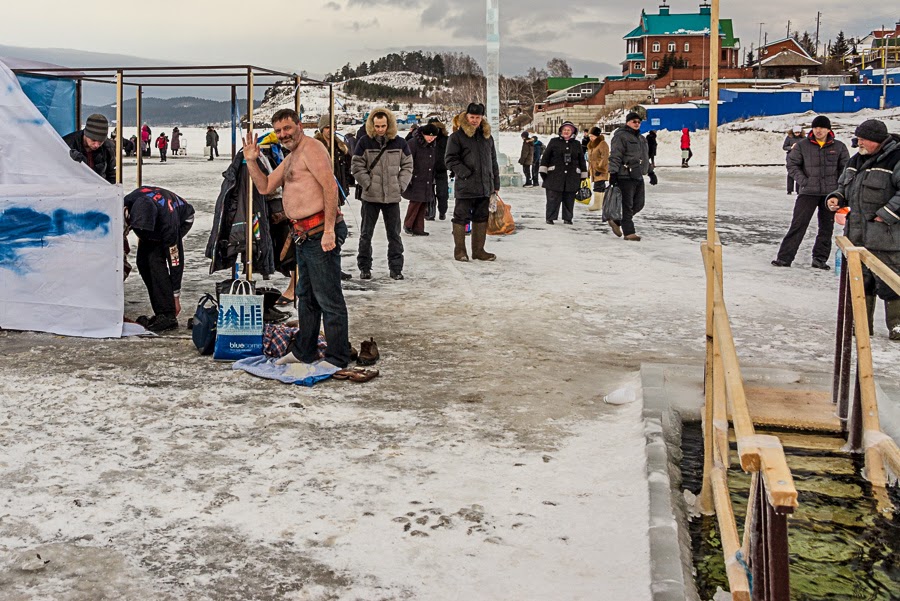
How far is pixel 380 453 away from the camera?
15.5 feet

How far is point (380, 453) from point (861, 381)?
254 cm

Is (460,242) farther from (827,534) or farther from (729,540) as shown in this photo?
(729,540)

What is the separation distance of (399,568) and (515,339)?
3923 mm

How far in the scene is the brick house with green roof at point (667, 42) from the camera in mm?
85188

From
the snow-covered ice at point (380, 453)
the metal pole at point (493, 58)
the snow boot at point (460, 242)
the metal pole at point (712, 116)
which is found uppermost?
the metal pole at point (493, 58)

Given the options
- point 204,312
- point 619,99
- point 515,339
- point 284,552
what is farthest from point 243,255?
point 619,99

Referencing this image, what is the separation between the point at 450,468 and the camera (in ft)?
14.8

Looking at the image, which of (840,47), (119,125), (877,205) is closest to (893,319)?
(877,205)

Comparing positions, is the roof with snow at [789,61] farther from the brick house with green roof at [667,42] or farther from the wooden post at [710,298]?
the wooden post at [710,298]

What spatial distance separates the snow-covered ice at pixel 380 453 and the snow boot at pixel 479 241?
1.91 m

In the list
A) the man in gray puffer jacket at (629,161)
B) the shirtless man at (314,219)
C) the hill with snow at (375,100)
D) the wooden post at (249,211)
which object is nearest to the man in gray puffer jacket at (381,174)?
the wooden post at (249,211)

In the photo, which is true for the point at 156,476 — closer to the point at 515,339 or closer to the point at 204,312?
the point at 204,312

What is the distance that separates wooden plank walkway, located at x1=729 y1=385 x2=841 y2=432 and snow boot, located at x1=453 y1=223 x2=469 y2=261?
5.52m

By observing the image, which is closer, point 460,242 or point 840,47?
point 460,242
